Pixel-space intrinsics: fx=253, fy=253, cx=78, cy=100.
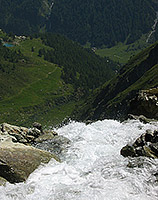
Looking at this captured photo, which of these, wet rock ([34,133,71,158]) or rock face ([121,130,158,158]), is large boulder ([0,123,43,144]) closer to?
wet rock ([34,133,71,158])

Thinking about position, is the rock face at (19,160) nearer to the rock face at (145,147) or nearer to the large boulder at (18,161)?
the large boulder at (18,161)

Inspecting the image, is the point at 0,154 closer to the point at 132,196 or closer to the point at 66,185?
the point at 66,185

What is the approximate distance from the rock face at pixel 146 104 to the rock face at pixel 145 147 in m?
17.5

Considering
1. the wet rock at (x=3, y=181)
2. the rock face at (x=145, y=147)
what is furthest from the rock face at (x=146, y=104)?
the wet rock at (x=3, y=181)

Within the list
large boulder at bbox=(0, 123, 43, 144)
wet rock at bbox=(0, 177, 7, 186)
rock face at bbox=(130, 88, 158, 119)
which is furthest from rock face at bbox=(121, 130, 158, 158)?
large boulder at bbox=(0, 123, 43, 144)

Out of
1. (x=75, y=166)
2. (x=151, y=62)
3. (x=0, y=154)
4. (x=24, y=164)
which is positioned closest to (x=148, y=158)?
(x=75, y=166)

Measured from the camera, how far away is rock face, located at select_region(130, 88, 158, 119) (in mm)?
48050

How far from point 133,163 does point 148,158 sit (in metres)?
1.68

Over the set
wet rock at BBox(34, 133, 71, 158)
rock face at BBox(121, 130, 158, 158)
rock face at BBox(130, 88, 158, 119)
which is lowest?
rock face at BBox(121, 130, 158, 158)

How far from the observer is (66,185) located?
2489cm

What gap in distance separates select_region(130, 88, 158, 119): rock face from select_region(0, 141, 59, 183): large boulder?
24119 mm

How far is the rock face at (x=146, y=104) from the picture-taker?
48.0m

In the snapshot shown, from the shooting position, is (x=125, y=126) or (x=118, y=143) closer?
(x=118, y=143)

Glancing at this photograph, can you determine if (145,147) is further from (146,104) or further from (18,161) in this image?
(146,104)
